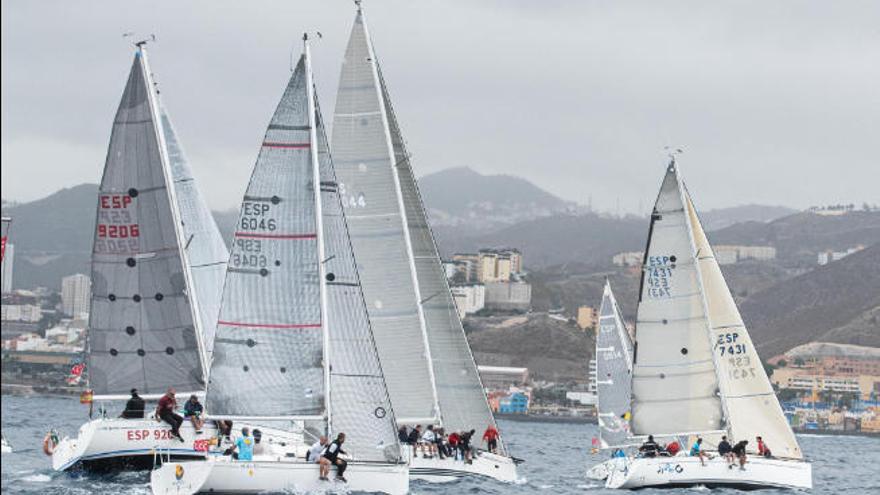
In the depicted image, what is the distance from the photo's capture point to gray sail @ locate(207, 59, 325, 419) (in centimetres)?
2627

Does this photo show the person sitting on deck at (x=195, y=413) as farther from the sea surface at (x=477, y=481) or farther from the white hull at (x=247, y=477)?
the white hull at (x=247, y=477)

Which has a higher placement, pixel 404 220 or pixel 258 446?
pixel 404 220

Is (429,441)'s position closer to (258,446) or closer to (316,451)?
(258,446)

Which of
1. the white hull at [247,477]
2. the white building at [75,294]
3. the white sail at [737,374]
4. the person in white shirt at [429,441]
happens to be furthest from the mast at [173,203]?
the white building at [75,294]

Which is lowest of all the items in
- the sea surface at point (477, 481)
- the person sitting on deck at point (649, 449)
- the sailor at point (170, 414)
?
the sea surface at point (477, 481)

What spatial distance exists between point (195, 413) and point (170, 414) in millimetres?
798

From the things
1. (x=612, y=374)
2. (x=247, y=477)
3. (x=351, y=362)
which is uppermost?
(x=351, y=362)

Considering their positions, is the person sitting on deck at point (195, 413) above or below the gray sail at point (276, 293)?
below

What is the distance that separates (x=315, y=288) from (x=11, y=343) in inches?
5450

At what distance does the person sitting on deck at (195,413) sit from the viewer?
94.8 feet

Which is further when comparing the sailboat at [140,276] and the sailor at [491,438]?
the sailor at [491,438]

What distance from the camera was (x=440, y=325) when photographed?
114 feet

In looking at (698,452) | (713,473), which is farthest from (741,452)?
(698,452)

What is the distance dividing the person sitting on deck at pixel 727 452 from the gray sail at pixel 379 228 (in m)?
5.69
